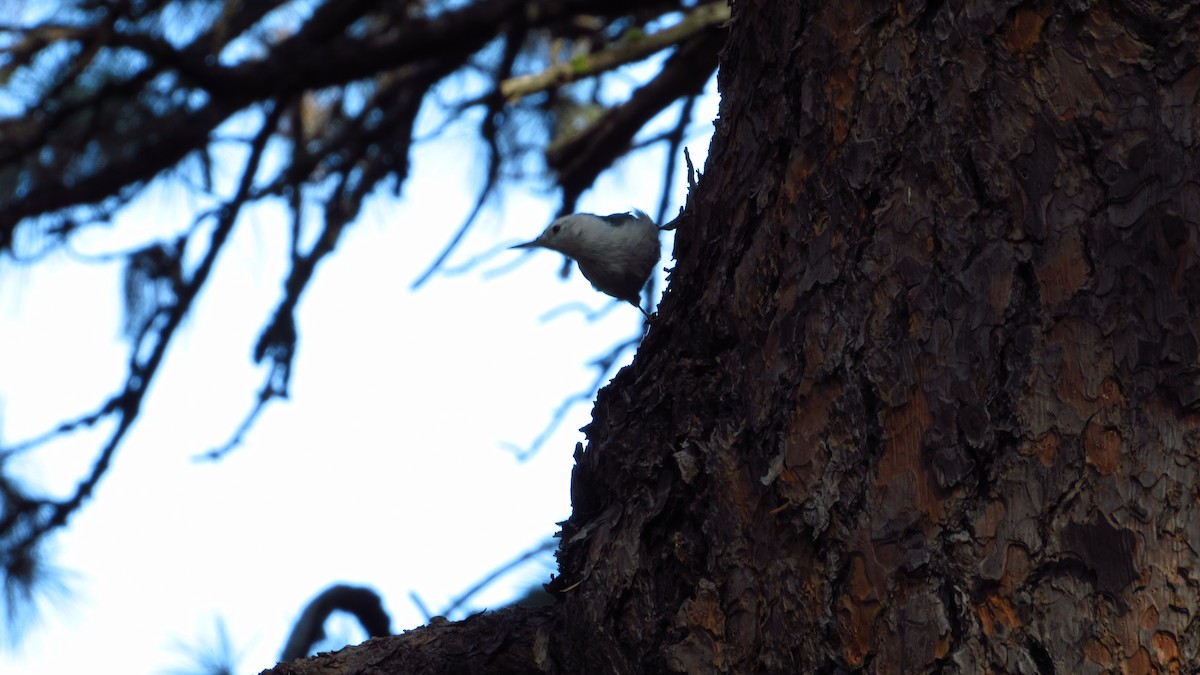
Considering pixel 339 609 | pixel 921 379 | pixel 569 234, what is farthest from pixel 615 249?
pixel 921 379

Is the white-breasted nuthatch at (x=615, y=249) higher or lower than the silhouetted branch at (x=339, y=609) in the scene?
higher

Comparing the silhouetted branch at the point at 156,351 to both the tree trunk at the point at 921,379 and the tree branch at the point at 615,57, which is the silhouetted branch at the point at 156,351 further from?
the tree trunk at the point at 921,379

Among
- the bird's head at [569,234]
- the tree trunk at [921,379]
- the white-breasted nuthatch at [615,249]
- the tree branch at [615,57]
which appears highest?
the tree branch at [615,57]

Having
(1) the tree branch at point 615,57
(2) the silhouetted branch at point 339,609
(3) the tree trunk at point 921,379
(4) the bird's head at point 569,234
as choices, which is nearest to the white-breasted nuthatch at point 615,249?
(4) the bird's head at point 569,234

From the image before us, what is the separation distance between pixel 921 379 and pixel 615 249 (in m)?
1.57

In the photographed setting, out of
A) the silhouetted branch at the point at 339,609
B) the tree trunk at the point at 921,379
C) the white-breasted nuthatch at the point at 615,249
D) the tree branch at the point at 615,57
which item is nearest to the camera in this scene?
the tree trunk at the point at 921,379

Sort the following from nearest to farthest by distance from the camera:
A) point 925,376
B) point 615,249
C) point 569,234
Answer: point 925,376, point 615,249, point 569,234

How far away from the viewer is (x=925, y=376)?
1471 millimetres

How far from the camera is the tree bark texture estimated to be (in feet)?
4.47

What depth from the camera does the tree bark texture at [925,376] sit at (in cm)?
136

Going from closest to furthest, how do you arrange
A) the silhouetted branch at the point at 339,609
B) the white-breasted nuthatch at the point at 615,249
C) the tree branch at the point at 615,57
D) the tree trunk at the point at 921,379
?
the tree trunk at the point at 921,379 → the silhouetted branch at the point at 339,609 → the white-breasted nuthatch at the point at 615,249 → the tree branch at the point at 615,57

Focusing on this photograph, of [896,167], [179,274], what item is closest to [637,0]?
[179,274]

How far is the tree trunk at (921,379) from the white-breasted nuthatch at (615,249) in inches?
48.3

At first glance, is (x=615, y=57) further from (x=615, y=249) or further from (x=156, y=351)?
(x=156, y=351)
